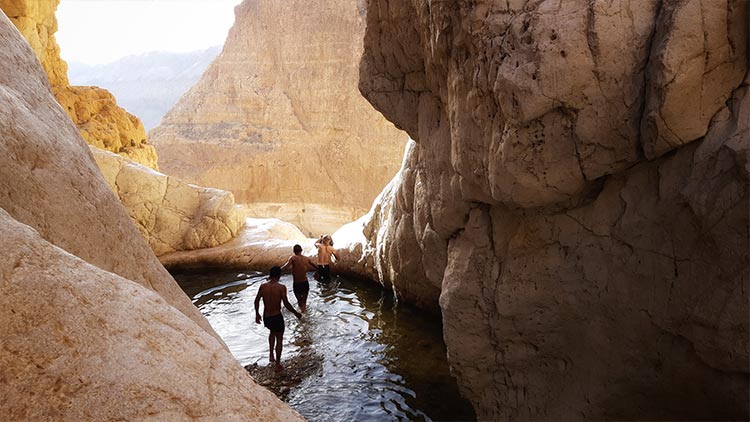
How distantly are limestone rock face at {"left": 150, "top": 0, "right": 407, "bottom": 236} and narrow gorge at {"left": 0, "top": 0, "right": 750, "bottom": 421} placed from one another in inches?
718

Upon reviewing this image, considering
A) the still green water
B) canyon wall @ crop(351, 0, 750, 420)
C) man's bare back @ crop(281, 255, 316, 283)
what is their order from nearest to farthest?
1. canyon wall @ crop(351, 0, 750, 420)
2. the still green water
3. man's bare back @ crop(281, 255, 316, 283)

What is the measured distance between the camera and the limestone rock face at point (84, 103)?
42.4 feet

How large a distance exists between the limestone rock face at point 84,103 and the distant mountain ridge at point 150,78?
158ft

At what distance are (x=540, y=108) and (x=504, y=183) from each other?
2.20 ft

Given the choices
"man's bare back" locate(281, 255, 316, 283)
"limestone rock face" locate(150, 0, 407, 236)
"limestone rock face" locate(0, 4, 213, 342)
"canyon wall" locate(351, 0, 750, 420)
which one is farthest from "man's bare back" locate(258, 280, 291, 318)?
"limestone rock face" locate(150, 0, 407, 236)

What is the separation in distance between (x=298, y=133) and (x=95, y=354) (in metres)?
24.6

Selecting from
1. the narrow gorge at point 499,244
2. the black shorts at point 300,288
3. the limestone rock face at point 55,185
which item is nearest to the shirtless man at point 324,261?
the black shorts at point 300,288

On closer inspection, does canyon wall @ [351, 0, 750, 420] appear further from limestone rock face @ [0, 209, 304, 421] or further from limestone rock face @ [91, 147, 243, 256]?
limestone rock face @ [91, 147, 243, 256]

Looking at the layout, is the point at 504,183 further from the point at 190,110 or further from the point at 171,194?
the point at 190,110

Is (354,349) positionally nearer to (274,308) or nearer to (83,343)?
(274,308)

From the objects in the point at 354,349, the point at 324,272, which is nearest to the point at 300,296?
the point at 354,349

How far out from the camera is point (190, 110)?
1038 inches

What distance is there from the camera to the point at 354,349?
724 centimetres

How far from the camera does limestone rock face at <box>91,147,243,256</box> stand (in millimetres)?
12164
